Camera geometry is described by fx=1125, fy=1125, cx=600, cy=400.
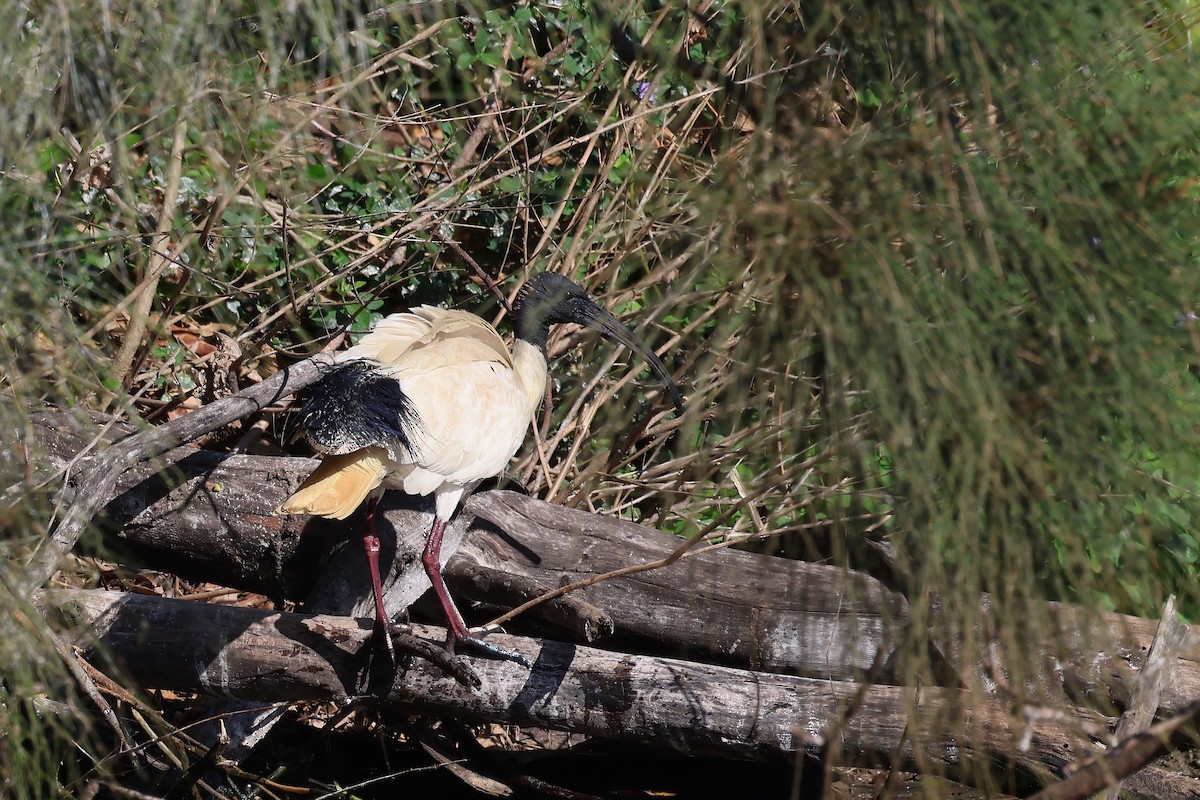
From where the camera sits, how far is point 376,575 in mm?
3186

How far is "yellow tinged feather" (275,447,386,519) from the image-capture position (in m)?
2.96

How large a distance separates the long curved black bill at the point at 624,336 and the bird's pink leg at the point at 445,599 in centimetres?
79

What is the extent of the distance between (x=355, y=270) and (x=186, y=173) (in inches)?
28.0

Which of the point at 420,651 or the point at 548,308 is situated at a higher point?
the point at 548,308

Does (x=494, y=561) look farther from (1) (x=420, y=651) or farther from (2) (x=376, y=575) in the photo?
(1) (x=420, y=651)

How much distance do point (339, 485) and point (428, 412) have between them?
1.62ft

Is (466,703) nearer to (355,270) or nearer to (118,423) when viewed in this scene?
(118,423)

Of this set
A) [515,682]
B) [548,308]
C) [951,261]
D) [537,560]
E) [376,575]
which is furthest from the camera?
[548,308]

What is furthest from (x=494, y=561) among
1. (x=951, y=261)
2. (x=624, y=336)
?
(x=951, y=261)

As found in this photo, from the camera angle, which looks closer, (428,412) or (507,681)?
(507,681)

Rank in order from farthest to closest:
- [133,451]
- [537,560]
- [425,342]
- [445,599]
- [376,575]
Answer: [425,342], [537,560], [445,599], [376,575], [133,451]

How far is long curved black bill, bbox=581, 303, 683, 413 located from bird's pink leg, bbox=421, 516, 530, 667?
0.79 m

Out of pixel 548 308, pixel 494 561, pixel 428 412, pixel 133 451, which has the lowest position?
pixel 494 561

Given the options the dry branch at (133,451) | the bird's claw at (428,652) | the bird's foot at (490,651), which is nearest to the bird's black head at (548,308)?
the dry branch at (133,451)
